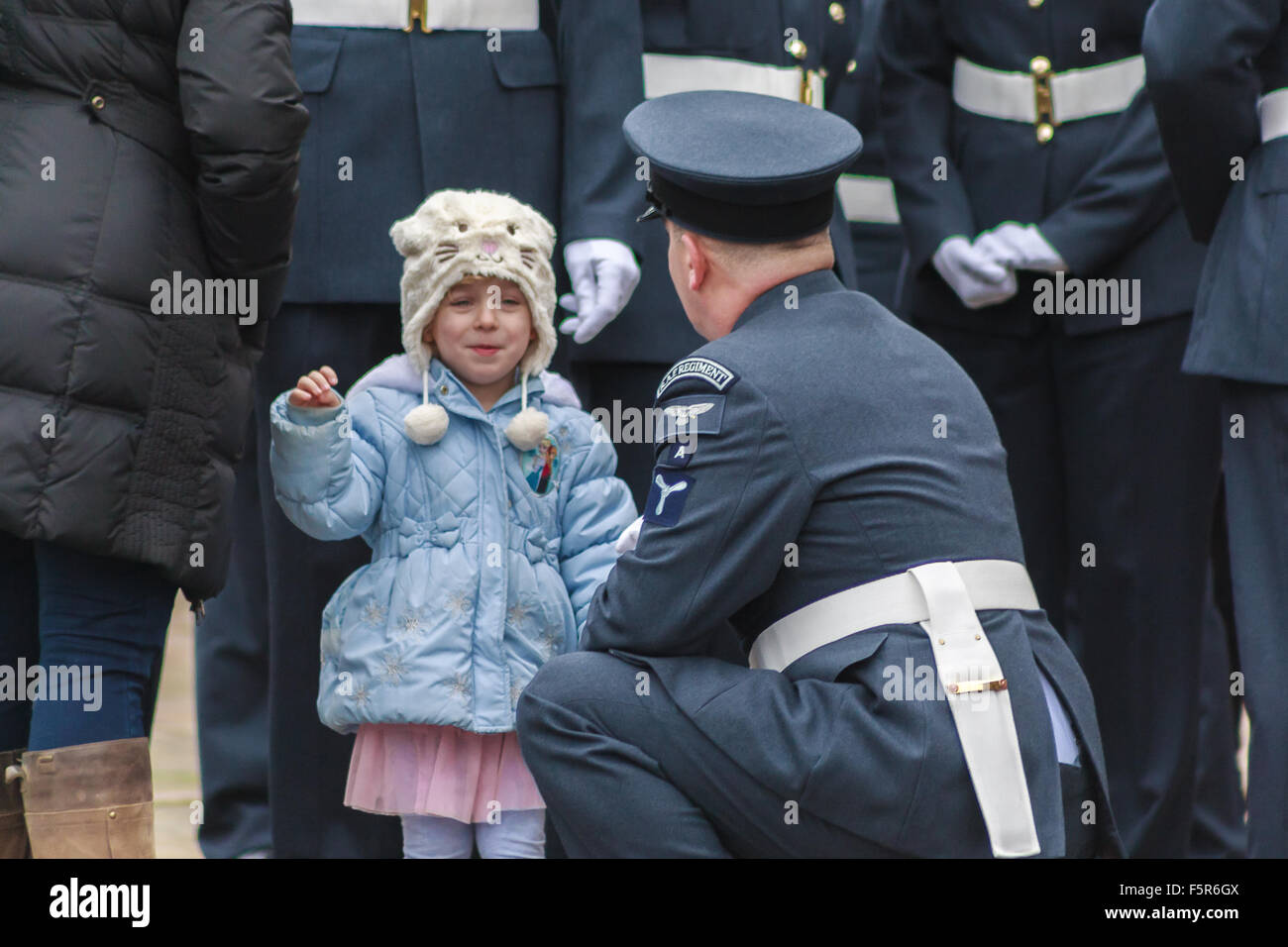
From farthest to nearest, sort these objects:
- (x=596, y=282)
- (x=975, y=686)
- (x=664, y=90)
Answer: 1. (x=664, y=90)
2. (x=596, y=282)
3. (x=975, y=686)

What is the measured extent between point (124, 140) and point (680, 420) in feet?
2.88

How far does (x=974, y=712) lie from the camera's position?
2.60 m

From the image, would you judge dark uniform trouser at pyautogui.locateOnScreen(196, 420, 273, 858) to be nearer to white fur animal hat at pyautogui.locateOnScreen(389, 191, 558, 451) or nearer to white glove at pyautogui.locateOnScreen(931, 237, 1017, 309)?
white fur animal hat at pyautogui.locateOnScreen(389, 191, 558, 451)

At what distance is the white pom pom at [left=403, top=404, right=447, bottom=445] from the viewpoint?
3.26 meters

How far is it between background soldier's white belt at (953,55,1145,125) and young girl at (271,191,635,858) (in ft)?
3.69

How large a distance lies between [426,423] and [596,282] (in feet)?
1.42

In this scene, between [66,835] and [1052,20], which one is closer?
[66,835]

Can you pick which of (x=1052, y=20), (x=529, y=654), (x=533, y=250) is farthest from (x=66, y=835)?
(x=1052, y=20)

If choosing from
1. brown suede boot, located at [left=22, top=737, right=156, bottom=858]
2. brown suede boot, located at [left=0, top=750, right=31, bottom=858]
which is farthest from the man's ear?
brown suede boot, located at [left=0, top=750, right=31, bottom=858]

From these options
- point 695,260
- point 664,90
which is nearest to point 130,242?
point 695,260

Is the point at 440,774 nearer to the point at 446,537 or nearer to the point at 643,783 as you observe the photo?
the point at 446,537

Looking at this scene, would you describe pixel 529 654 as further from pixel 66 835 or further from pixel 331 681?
pixel 66 835

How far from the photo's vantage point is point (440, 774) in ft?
10.5

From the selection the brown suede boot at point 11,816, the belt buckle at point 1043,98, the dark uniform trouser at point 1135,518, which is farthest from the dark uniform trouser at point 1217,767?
the brown suede boot at point 11,816
